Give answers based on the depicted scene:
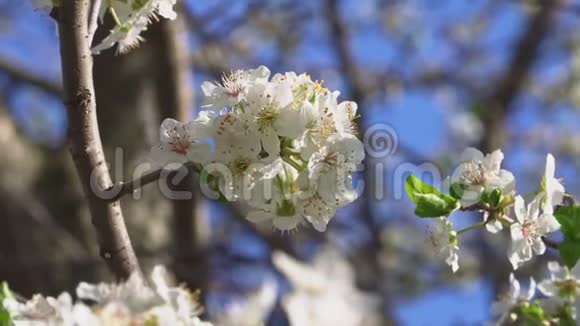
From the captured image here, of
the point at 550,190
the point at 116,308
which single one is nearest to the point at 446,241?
the point at 550,190

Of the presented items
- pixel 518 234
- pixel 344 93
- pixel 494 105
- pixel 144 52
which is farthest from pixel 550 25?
pixel 518 234

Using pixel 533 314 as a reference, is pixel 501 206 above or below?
above

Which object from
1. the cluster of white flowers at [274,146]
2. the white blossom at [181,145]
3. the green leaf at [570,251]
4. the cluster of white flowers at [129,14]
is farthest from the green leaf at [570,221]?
the cluster of white flowers at [129,14]

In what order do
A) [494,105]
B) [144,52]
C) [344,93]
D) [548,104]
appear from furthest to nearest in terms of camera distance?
[548,104]
[494,105]
[344,93]
[144,52]

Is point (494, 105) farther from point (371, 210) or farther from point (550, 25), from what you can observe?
point (371, 210)

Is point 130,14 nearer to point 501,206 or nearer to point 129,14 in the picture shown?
point 129,14
